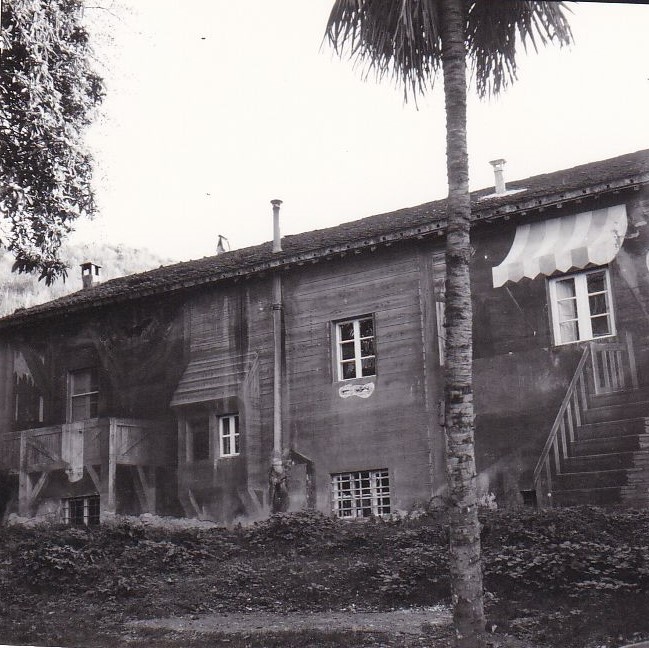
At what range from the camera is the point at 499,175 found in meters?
6.62

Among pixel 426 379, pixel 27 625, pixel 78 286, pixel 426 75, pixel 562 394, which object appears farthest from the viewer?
pixel 78 286

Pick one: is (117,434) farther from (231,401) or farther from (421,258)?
(421,258)

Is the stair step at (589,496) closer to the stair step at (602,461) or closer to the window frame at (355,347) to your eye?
the stair step at (602,461)

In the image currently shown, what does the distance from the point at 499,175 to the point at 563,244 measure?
111 centimetres

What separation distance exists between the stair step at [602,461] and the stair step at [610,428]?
0.47 ft

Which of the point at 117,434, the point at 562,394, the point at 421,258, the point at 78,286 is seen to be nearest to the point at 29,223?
the point at 78,286

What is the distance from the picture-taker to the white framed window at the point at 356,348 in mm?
8352

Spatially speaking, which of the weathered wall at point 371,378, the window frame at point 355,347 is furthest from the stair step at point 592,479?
the window frame at point 355,347

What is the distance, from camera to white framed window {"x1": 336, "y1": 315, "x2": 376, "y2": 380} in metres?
8.35

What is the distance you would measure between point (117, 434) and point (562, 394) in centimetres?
439

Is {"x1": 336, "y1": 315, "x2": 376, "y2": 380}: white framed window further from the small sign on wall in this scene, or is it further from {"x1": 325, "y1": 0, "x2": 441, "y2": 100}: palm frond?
{"x1": 325, "y1": 0, "x2": 441, "y2": 100}: palm frond

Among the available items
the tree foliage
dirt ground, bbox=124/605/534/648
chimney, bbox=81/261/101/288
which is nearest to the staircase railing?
dirt ground, bbox=124/605/534/648

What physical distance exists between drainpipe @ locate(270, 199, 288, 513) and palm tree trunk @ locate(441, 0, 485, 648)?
7.90 feet

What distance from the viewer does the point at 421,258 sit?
8.39 m
